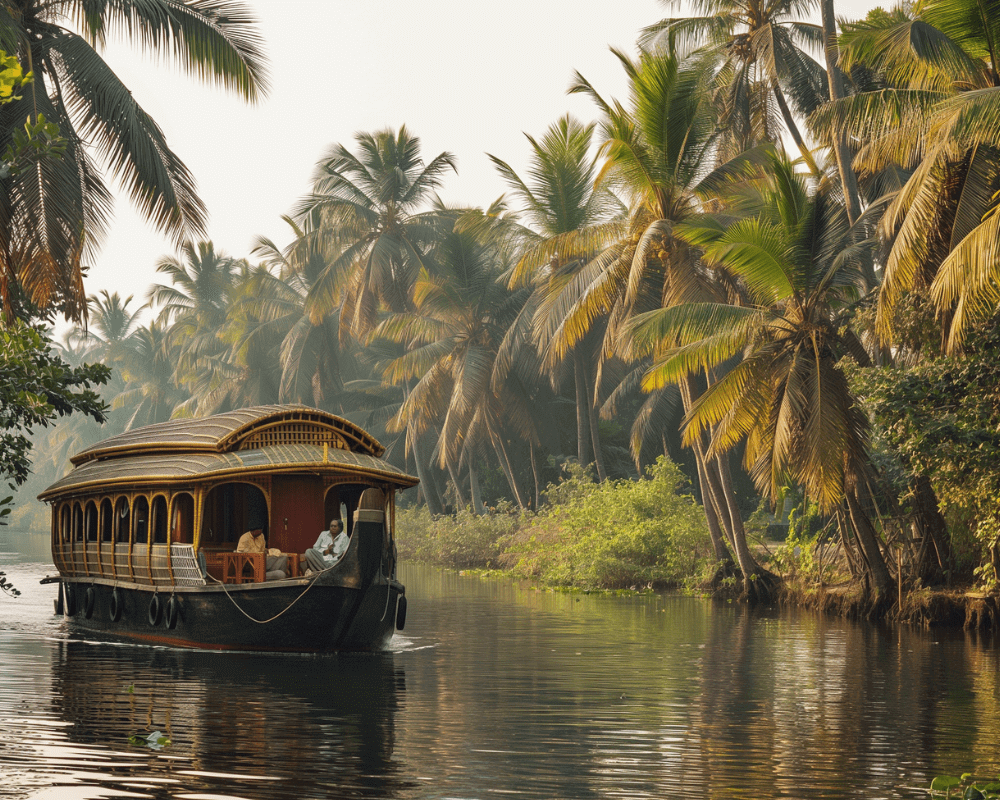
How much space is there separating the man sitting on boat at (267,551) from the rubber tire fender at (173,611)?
0.95 m

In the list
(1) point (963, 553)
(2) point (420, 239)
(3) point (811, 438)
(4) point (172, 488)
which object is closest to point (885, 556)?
(1) point (963, 553)

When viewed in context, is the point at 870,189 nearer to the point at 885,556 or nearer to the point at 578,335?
the point at 578,335

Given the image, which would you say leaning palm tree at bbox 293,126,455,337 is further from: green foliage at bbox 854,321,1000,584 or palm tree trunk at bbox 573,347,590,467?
green foliage at bbox 854,321,1000,584

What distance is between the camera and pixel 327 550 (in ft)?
44.0

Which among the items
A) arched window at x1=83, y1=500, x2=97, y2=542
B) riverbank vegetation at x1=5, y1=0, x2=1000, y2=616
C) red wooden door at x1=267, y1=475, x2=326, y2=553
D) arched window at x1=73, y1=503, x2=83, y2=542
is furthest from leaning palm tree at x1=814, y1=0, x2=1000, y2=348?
arched window at x1=73, y1=503, x2=83, y2=542

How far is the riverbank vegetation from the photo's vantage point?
14375 mm

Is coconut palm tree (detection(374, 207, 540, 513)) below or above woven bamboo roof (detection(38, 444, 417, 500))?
above

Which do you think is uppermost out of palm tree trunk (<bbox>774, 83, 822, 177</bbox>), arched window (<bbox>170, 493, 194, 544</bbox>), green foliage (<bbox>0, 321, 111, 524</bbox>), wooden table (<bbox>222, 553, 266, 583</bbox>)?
palm tree trunk (<bbox>774, 83, 822, 177</bbox>)

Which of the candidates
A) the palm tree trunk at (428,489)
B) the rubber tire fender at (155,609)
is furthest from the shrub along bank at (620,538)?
the rubber tire fender at (155,609)

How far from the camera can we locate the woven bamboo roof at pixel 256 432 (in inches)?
544

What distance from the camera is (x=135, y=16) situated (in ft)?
46.2

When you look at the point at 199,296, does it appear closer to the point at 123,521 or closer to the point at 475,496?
the point at 475,496

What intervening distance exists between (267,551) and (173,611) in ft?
4.41

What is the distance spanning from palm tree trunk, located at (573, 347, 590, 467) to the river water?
14646mm
